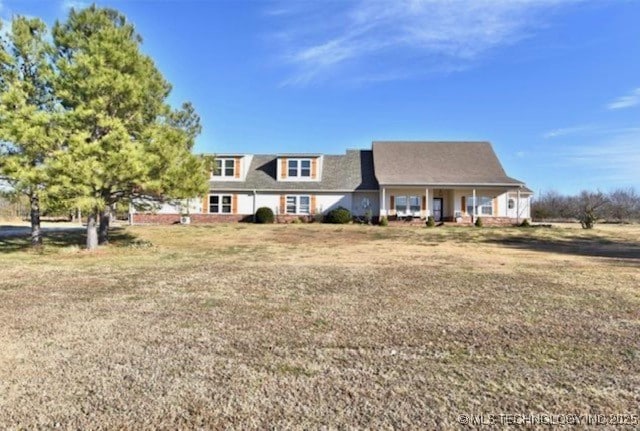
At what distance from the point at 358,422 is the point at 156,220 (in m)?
30.7

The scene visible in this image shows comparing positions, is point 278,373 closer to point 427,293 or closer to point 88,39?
point 427,293

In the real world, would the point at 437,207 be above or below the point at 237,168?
below

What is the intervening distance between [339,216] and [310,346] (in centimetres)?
2362

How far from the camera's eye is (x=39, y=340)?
15.6 feet

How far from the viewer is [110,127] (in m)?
13.8

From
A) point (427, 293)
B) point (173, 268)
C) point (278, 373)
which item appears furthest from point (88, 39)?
point (278, 373)

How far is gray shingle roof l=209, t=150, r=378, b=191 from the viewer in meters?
30.2

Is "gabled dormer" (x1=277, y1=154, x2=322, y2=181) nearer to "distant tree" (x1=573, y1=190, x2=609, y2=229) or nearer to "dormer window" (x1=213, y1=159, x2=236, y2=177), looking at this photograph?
"dormer window" (x1=213, y1=159, x2=236, y2=177)

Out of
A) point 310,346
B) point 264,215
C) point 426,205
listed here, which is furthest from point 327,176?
point 310,346

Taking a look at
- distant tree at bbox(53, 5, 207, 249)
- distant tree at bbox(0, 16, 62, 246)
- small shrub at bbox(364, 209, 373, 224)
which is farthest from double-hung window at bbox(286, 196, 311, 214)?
distant tree at bbox(0, 16, 62, 246)

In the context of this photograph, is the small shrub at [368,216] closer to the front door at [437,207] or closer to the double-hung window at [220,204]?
the front door at [437,207]

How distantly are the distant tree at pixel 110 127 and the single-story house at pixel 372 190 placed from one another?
1456 centimetres

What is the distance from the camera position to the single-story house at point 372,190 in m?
29.4

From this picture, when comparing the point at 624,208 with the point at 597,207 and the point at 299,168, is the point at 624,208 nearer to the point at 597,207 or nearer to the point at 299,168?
the point at 597,207
